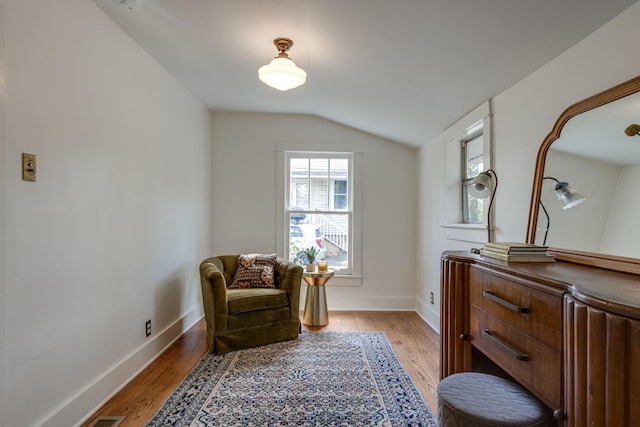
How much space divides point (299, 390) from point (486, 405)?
135 cm

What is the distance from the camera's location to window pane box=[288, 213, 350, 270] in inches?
171

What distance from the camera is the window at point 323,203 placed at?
14.3 ft

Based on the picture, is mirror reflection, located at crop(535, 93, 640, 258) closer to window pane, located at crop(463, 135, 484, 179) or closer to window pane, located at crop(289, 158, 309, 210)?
window pane, located at crop(463, 135, 484, 179)

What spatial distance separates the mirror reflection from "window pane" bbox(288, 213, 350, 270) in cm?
266

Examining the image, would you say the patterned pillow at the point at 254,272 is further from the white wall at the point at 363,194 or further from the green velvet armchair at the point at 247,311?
the white wall at the point at 363,194

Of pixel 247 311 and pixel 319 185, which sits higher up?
pixel 319 185

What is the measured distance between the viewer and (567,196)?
173 centimetres

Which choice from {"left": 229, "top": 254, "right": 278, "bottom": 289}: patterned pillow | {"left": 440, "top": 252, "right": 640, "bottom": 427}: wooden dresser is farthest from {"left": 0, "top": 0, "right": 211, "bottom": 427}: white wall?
{"left": 440, "top": 252, "right": 640, "bottom": 427}: wooden dresser

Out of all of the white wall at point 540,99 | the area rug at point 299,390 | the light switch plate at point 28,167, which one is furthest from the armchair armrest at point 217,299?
the white wall at point 540,99

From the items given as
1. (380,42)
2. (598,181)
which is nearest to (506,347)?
(598,181)

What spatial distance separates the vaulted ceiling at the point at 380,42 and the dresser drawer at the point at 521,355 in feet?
4.65

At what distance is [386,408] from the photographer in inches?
81.6

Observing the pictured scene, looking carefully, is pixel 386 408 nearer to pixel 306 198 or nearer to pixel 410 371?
pixel 410 371

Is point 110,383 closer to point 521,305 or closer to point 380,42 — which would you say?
point 521,305
